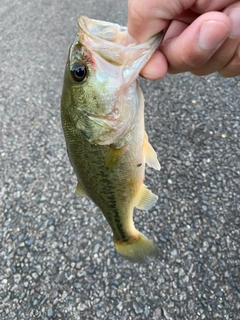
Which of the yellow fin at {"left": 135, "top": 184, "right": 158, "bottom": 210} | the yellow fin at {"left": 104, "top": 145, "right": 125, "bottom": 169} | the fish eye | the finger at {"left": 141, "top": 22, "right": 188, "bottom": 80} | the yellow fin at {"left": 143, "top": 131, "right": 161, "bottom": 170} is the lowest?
the yellow fin at {"left": 135, "top": 184, "right": 158, "bottom": 210}

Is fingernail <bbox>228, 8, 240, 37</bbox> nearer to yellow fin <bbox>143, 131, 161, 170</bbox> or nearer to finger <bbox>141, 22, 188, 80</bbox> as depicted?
finger <bbox>141, 22, 188, 80</bbox>

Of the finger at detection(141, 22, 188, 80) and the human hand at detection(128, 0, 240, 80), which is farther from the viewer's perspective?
the finger at detection(141, 22, 188, 80)

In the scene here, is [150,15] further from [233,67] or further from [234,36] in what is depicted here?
[233,67]

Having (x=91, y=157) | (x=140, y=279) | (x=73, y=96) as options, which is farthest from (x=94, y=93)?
(x=140, y=279)

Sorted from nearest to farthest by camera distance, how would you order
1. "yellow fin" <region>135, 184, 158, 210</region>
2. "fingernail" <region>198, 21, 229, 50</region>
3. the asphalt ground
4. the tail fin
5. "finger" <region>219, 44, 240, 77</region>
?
"fingernail" <region>198, 21, 229, 50</region> → "finger" <region>219, 44, 240, 77</region> → "yellow fin" <region>135, 184, 158, 210</region> → the tail fin → the asphalt ground

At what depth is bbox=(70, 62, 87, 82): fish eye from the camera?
3.32 feet

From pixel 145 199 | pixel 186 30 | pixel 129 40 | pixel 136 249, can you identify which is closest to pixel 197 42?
pixel 186 30

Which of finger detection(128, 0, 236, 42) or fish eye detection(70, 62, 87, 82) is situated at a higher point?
finger detection(128, 0, 236, 42)

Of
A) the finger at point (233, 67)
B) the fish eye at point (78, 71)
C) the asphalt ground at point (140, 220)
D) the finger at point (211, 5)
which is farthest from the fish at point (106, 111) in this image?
the asphalt ground at point (140, 220)

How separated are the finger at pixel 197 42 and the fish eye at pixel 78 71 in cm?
25

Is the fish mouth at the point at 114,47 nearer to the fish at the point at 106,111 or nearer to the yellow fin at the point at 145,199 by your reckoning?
the fish at the point at 106,111

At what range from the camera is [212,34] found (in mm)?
861

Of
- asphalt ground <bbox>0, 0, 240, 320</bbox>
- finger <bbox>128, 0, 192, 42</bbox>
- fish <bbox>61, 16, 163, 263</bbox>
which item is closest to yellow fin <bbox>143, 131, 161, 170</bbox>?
fish <bbox>61, 16, 163, 263</bbox>

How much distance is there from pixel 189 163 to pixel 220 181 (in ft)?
0.78
